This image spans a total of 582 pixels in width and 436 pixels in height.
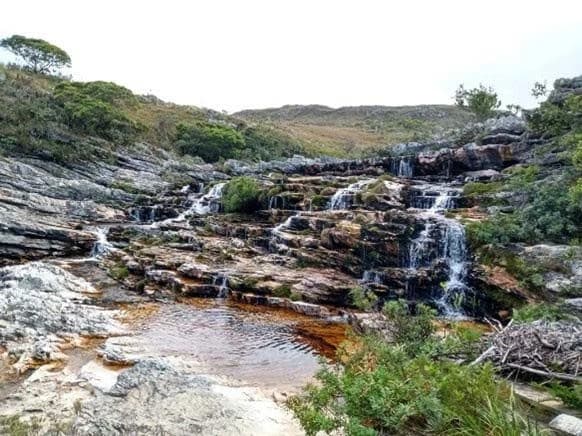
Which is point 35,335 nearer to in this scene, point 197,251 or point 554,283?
point 197,251

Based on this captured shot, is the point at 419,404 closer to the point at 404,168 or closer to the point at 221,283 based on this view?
the point at 221,283

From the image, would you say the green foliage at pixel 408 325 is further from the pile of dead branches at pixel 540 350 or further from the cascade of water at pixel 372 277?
the cascade of water at pixel 372 277

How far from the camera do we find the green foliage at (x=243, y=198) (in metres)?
24.6

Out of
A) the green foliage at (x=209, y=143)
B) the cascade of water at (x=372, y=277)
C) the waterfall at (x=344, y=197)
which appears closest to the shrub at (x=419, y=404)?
the cascade of water at (x=372, y=277)

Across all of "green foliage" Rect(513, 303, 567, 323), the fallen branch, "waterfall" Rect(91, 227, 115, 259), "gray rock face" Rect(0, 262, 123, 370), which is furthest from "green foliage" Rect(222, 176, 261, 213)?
the fallen branch

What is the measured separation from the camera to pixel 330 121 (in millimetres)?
110125

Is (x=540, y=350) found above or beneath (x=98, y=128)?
beneath

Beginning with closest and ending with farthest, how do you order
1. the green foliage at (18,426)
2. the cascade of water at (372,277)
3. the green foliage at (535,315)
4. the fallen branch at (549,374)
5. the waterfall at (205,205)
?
the fallen branch at (549,374)
the green foliage at (18,426)
the green foliage at (535,315)
the cascade of water at (372,277)
the waterfall at (205,205)

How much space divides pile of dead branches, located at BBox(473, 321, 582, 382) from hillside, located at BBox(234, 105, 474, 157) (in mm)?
56744

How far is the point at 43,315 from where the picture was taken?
39.7ft

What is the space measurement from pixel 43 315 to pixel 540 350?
11.4m

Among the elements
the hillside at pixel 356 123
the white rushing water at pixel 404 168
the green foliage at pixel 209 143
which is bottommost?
the white rushing water at pixel 404 168

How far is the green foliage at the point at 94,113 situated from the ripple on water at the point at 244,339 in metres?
27.7

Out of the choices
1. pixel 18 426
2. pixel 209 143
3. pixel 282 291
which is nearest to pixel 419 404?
pixel 18 426
